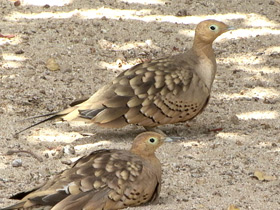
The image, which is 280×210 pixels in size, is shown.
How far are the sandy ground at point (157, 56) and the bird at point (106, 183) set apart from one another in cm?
20

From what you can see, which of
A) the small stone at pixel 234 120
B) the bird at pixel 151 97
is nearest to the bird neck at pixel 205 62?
the bird at pixel 151 97

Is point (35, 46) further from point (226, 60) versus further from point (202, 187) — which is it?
point (202, 187)

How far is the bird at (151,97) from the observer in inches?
266

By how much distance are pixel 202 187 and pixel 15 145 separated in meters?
1.76

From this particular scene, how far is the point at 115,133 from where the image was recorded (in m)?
7.18

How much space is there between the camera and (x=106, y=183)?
515 cm

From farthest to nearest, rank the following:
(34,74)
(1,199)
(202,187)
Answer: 1. (34,74)
2. (202,187)
3. (1,199)

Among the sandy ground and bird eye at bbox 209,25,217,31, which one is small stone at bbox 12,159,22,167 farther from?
bird eye at bbox 209,25,217,31

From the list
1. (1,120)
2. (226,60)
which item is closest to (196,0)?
(226,60)

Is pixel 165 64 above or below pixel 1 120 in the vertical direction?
above

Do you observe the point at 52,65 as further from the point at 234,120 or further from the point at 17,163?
the point at 17,163

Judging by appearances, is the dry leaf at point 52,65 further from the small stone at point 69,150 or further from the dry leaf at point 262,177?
the dry leaf at point 262,177

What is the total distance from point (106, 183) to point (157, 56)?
3.82m

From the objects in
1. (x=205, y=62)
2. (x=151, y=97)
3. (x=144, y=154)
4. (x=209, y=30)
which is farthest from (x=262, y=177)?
(x=209, y=30)
